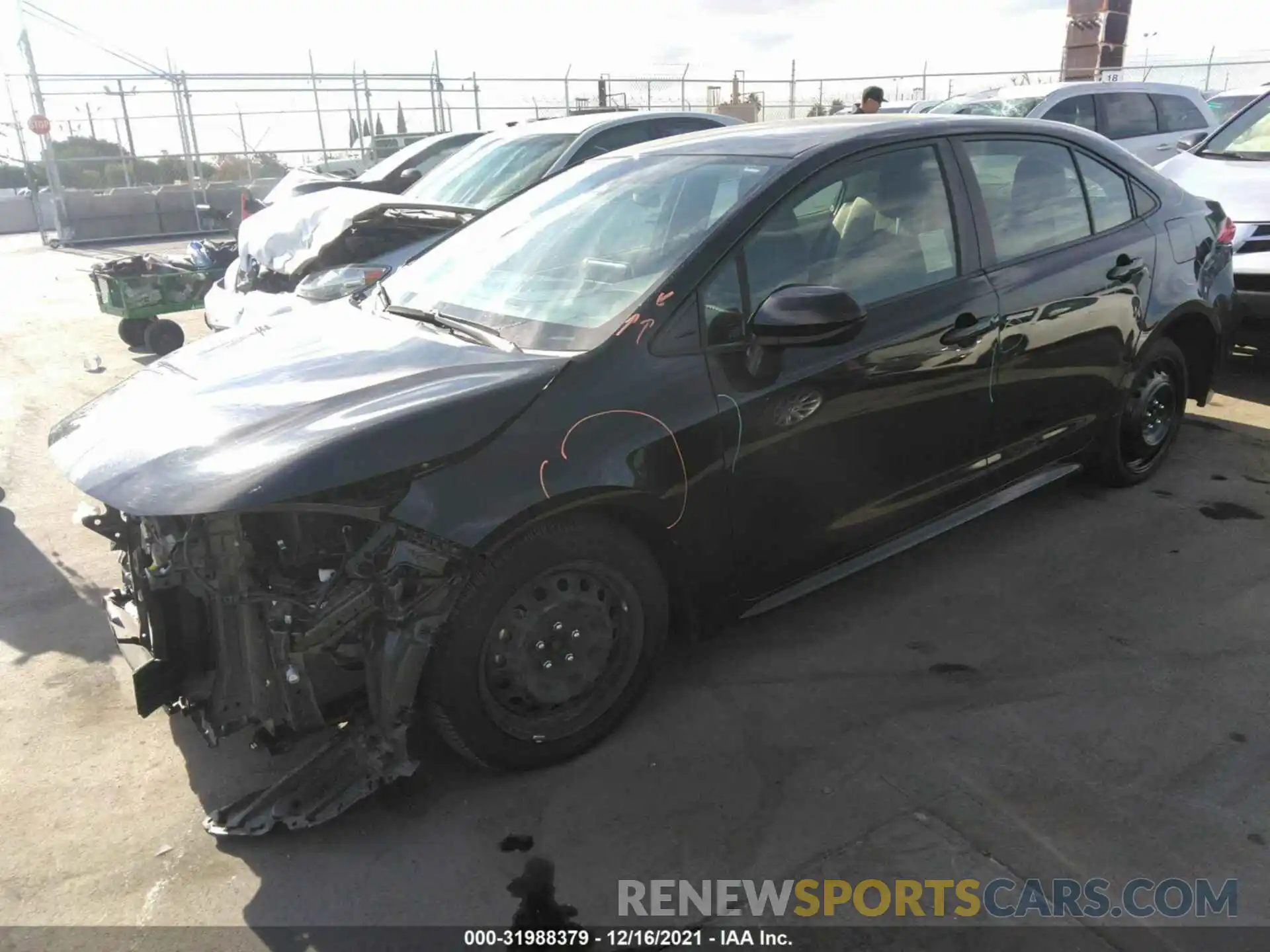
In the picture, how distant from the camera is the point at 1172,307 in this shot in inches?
176

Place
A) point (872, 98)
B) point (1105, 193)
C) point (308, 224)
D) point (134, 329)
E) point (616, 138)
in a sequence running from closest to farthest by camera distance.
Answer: point (1105, 193) < point (308, 224) < point (616, 138) < point (134, 329) < point (872, 98)

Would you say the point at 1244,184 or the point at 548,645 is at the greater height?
the point at 1244,184

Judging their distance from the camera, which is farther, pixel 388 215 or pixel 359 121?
pixel 359 121

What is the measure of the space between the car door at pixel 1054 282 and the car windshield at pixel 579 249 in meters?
1.10

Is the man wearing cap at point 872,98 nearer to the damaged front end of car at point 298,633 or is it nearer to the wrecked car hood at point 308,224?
the wrecked car hood at point 308,224

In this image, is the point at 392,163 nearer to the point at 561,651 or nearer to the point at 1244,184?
the point at 1244,184

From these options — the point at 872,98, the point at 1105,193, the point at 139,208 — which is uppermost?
the point at 872,98

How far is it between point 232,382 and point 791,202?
1.84 metres

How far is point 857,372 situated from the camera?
3215mm

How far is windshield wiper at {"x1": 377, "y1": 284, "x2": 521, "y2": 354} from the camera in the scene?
2967 mm

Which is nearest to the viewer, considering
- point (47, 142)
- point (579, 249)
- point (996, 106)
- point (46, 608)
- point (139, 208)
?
point (579, 249)

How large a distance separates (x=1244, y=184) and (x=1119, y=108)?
4656 millimetres

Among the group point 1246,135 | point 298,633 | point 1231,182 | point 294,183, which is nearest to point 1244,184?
point 1231,182

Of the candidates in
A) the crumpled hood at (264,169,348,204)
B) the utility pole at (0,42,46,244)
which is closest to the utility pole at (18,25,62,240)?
the utility pole at (0,42,46,244)
